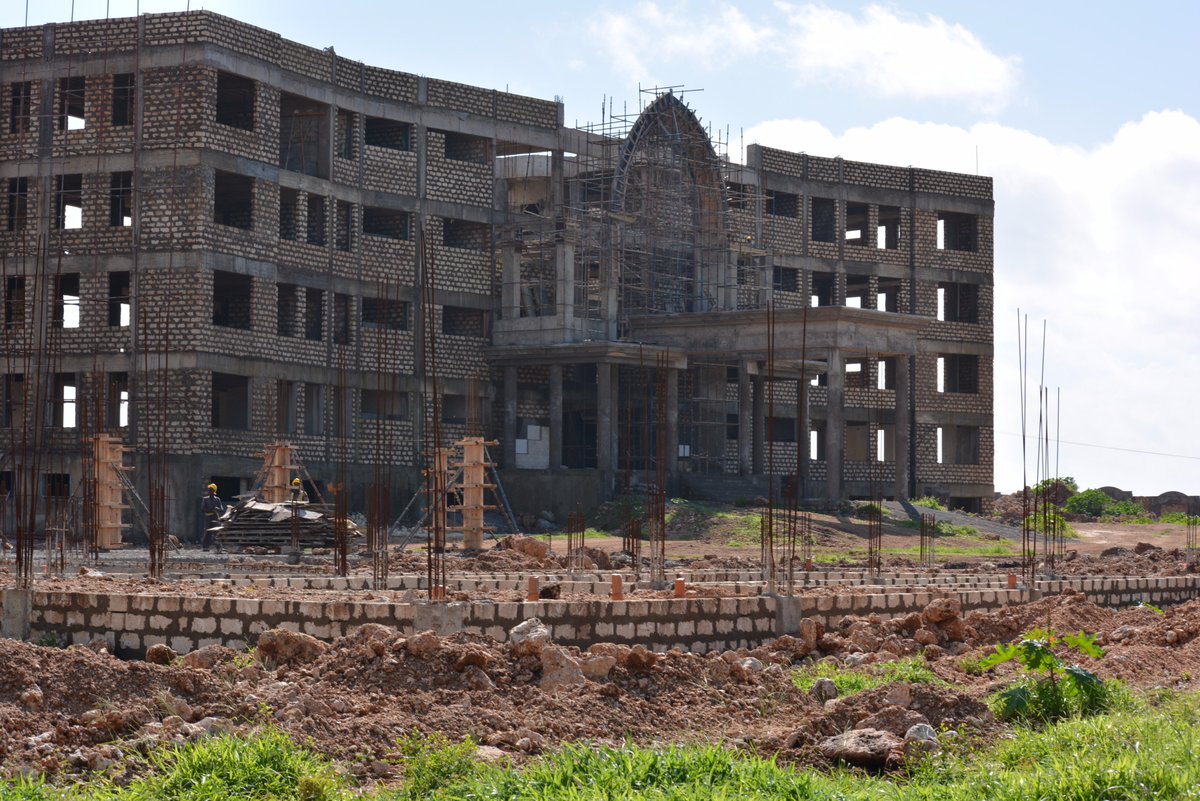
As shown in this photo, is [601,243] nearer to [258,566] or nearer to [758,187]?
[758,187]

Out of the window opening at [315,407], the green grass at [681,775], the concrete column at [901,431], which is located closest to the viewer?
the green grass at [681,775]

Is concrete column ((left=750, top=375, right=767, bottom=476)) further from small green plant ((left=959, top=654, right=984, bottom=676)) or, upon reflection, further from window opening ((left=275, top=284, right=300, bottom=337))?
small green plant ((left=959, top=654, right=984, bottom=676))

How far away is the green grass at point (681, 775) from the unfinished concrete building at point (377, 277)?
85.9 feet

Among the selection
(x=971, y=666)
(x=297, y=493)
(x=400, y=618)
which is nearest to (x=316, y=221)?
(x=297, y=493)

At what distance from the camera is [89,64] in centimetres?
4156

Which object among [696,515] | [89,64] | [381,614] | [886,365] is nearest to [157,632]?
[381,614]

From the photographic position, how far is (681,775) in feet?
31.7

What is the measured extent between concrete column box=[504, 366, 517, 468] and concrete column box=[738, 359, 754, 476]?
6.12 meters

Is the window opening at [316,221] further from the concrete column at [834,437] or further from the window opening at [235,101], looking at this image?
the concrete column at [834,437]

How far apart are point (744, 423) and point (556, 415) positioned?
5.85 meters

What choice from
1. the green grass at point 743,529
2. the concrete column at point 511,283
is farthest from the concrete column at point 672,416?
the concrete column at point 511,283

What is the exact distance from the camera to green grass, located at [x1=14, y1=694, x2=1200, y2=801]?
9211 millimetres

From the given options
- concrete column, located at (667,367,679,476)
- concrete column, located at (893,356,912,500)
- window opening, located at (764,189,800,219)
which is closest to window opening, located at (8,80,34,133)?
concrete column, located at (667,367,679,476)

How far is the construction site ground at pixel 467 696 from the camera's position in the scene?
1120 cm
